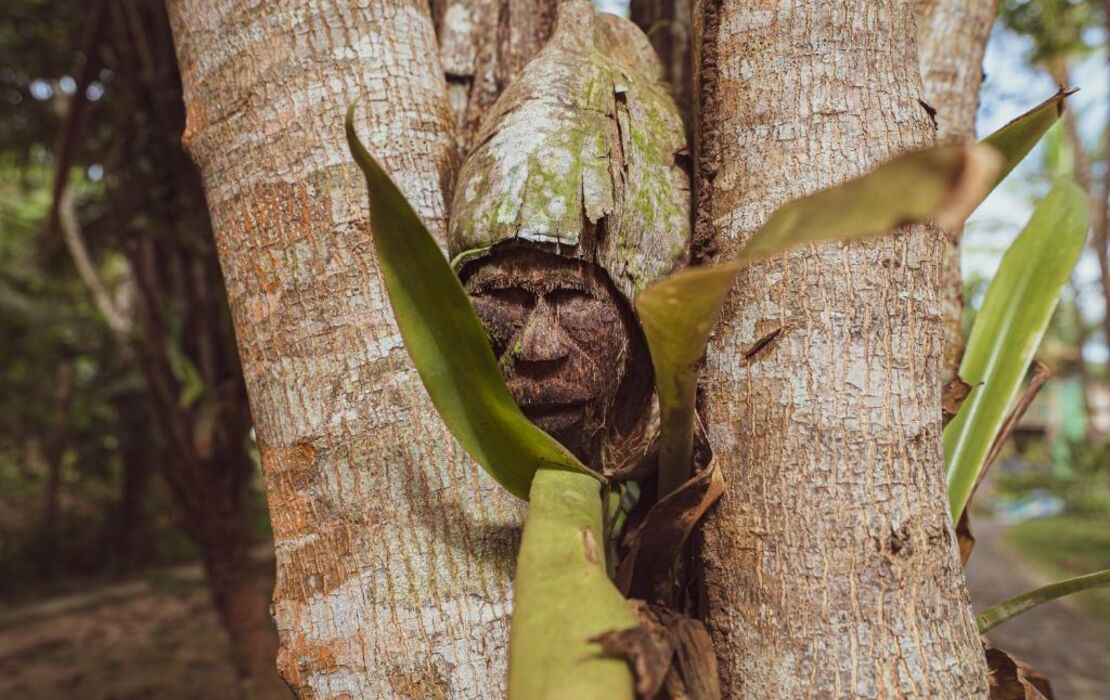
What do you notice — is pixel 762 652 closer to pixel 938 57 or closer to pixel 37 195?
pixel 938 57

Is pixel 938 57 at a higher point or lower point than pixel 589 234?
higher

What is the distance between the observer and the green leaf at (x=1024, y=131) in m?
0.65

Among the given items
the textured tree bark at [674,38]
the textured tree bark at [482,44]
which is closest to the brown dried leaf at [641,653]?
the textured tree bark at [482,44]

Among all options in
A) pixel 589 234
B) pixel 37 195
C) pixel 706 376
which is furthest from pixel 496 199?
pixel 37 195

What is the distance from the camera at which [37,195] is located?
6.33 m

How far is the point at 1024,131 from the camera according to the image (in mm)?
673

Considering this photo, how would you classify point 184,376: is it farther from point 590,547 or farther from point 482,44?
point 590,547

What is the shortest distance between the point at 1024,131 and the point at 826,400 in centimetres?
35

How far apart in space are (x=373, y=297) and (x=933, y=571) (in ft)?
1.72

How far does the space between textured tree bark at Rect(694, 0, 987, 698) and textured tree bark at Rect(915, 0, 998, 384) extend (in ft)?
1.14

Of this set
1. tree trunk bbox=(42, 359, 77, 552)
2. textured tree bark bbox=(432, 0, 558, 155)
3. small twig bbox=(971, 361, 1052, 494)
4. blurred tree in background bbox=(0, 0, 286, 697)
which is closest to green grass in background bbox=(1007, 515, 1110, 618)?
small twig bbox=(971, 361, 1052, 494)

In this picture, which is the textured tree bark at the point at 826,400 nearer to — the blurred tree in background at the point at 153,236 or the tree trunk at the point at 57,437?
the blurred tree in background at the point at 153,236

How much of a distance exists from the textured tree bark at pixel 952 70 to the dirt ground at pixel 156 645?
125 inches

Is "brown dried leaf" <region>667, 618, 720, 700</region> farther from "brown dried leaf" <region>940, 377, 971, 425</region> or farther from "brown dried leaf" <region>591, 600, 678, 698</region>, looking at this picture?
"brown dried leaf" <region>940, 377, 971, 425</region>
